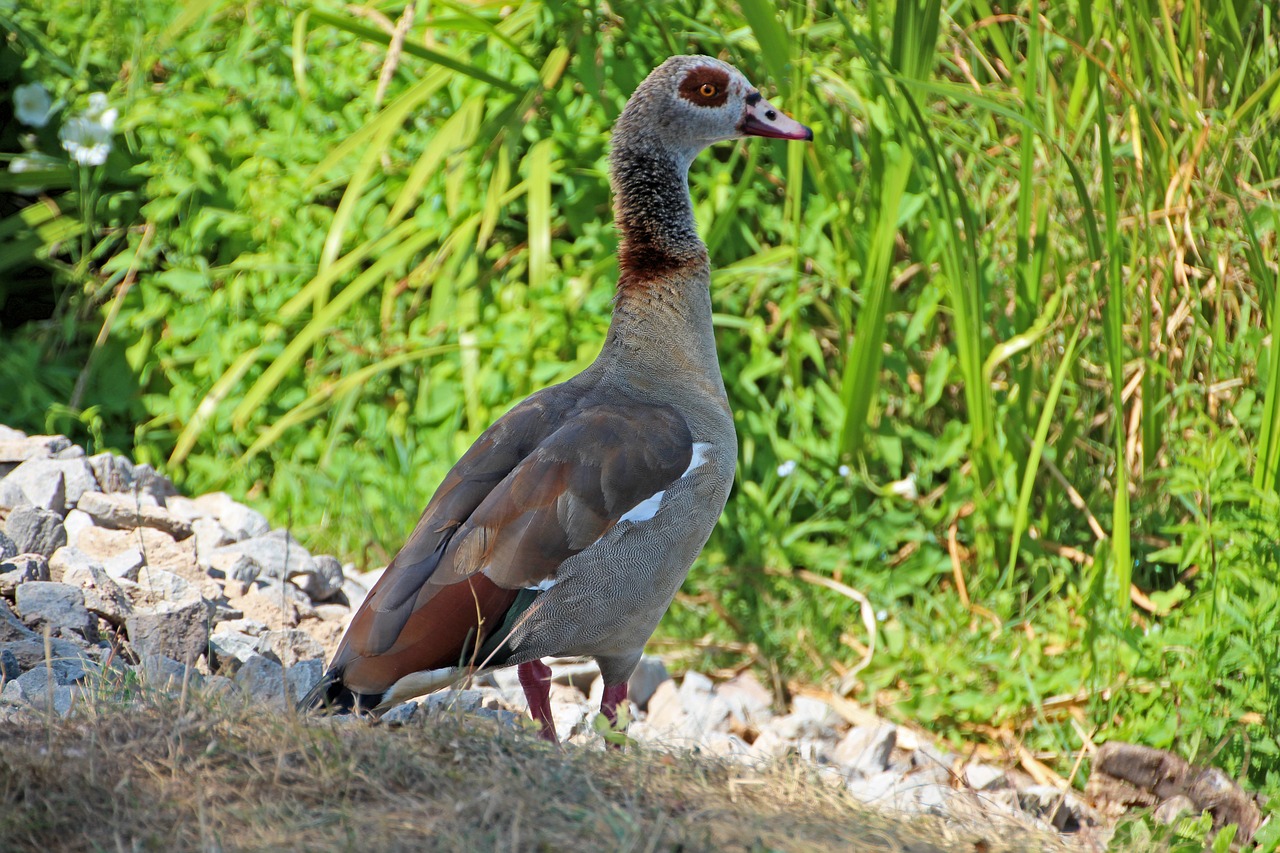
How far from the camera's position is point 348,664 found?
8.49ft

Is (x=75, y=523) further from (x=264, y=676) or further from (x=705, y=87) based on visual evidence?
(x=705, y=87)

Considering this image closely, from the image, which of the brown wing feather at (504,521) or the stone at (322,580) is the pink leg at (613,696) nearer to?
the brown wing feather at (504,521)

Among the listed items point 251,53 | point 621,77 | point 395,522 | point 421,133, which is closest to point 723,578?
point 395,522

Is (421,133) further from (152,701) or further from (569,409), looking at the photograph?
(152,701)

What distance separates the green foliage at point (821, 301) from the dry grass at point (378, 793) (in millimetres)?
1558

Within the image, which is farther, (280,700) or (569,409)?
(569,409)

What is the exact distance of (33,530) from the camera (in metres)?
3.31

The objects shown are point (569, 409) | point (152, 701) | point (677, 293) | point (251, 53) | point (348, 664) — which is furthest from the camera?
point (251, 53)

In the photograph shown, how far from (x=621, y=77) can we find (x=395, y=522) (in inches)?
68.1

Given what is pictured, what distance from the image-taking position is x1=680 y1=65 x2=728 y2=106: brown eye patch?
3502mm

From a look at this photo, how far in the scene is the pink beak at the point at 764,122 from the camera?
140 inches

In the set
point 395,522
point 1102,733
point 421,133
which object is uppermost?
point 421,133

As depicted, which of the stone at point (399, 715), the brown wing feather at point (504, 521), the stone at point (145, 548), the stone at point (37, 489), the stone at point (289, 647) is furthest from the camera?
the stone at point (37, 489)

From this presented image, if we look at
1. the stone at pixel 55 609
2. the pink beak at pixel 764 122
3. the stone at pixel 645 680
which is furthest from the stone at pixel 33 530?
the pink beak at pixel 764 122
